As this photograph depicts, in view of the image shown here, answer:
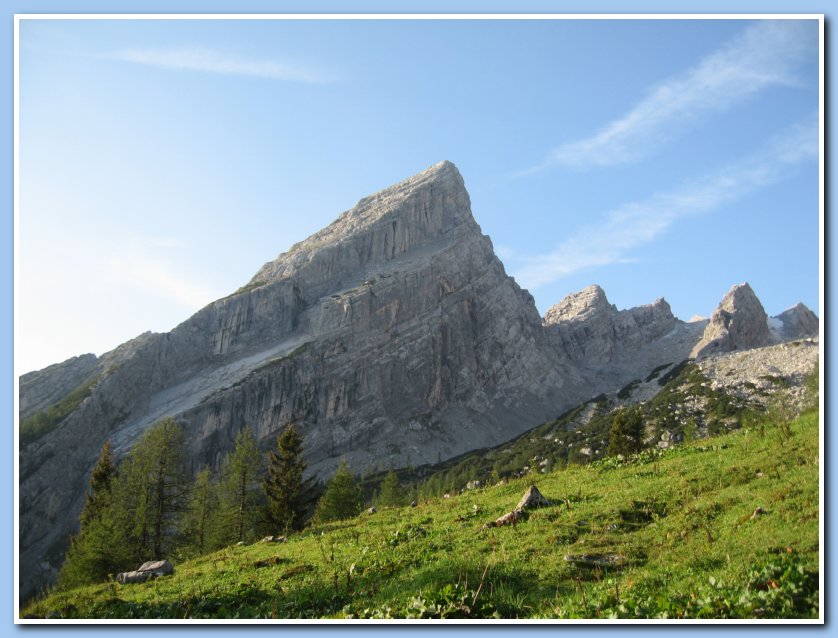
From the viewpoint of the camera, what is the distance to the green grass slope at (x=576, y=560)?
40.8 ft

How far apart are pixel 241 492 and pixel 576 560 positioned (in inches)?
1782

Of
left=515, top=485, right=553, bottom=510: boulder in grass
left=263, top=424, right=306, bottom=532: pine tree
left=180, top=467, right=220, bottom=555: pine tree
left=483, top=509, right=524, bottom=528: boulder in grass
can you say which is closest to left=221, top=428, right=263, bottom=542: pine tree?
left=180, top=467, right=220, bottom=555: pine tree

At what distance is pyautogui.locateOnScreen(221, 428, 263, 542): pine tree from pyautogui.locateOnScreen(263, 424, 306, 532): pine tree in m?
5.41

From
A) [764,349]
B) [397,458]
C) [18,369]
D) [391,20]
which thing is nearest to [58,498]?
[397,458]

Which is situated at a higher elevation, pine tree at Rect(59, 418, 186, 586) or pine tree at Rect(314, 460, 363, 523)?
pine tree at Rect(59, 418, 186, 586)

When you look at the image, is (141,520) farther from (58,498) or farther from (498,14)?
(58,498)

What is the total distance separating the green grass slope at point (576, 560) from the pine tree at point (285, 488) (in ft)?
66.0

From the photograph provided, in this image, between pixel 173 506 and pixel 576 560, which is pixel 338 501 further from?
pixel 576 560

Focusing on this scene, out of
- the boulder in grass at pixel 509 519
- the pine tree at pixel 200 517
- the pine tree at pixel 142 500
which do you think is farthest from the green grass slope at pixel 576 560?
the pine tree at pixel 200 517

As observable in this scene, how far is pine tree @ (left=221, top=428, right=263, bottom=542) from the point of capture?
164ft

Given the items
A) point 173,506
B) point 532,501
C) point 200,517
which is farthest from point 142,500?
point 532,501

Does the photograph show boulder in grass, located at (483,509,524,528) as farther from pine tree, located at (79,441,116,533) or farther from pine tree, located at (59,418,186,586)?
pine tree, located at (79,441,116,533)

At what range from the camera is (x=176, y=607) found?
16.4 metres

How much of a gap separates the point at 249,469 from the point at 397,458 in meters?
124
